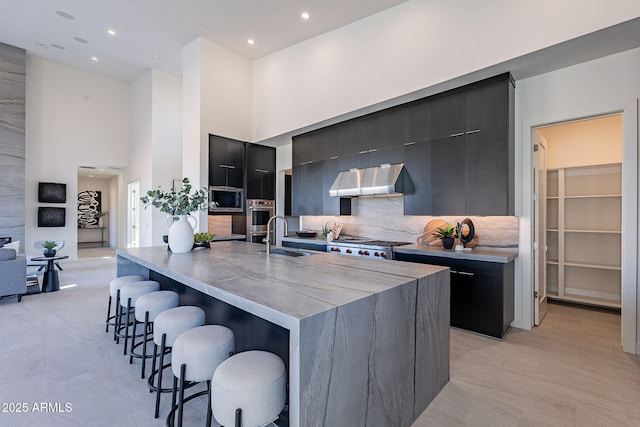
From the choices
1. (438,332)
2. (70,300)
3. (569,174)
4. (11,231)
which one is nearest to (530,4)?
(569,174)

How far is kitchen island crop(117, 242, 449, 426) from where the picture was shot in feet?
3.90

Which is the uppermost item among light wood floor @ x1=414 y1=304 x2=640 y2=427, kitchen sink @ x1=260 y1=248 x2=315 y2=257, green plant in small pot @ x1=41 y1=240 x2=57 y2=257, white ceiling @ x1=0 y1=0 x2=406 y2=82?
white ceiling @ x1=0 y1=0 x2=406 y2=82

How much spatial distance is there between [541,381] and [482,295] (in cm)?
94

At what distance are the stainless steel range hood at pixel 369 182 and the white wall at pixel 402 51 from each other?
958 mm

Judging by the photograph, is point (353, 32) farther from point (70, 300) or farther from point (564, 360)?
point (70, 300)

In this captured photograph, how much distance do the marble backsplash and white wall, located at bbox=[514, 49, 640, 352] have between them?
0.66ft

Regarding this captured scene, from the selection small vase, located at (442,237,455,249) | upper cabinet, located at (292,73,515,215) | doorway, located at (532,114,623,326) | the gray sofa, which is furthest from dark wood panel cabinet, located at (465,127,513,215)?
the gray sofa

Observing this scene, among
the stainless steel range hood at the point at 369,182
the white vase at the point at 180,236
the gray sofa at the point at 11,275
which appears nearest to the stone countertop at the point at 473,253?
the stainless steel range hood at the point at 369,182

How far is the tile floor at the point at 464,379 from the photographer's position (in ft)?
6.28

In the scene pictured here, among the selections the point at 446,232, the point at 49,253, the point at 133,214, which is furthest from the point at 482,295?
the point at 133,214

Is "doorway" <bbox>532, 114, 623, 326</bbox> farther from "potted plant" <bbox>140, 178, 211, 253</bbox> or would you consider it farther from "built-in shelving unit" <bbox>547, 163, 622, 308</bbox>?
"potted plant" <bbox>140, 178, 211, 253</bbox>

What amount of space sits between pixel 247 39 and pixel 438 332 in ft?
18.2

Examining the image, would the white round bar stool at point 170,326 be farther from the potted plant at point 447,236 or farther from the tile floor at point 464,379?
the potted plant at point 447,236

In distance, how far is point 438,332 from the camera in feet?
6.89
